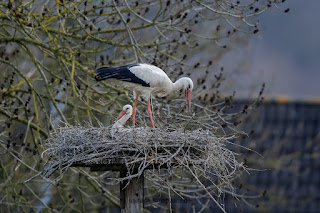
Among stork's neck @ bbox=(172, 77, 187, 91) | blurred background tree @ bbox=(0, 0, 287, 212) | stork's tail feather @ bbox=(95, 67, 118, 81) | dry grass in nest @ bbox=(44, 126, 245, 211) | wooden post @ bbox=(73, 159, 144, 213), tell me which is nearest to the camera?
dry grass in nest @ bbox=(44, 126, 245, 211)

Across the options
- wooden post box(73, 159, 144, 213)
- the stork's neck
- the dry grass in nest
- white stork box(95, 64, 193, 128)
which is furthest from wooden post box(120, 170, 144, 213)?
the stork's neck

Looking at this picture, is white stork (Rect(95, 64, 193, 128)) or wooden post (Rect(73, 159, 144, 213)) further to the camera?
white stork (Rect(95, 64, 193, 128))

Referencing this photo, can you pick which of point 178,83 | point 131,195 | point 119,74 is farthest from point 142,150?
point 178,83

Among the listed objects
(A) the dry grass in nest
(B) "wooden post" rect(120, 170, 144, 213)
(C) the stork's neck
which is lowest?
(B) "wooden post" rect(120, 170, 144, 213)

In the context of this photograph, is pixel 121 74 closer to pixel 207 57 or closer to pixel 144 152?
pixel 144 152

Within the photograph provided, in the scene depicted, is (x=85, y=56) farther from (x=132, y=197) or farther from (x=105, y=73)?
(x=132, y=197)

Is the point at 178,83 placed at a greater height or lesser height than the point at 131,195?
greater

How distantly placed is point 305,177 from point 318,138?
2.44ft

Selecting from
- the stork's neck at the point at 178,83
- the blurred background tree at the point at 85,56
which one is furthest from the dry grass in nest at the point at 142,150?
the blurred background tree at the point at 85,56

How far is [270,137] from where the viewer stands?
1215cm

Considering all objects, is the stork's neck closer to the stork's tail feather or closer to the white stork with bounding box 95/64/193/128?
the white stork with bounding box 95/64/193/128

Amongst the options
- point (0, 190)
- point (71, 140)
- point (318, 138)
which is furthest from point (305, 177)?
point (71, 140)

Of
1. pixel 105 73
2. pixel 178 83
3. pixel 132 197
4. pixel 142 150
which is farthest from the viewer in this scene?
pixel 178 83

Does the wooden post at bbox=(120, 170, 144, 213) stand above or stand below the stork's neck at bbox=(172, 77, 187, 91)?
below
